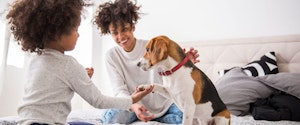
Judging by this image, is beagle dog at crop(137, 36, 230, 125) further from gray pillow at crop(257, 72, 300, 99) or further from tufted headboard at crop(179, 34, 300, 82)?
tufted headboard at crop(179, 34, 300, 82)

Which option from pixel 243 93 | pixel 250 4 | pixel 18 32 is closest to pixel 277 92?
pixel 243 93

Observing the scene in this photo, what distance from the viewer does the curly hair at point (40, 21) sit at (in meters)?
1.01

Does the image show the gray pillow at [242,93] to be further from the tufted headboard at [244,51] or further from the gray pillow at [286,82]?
the tufted headboard at [244,51]

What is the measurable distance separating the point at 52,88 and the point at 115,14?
2.63 feet

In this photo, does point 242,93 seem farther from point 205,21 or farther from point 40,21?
point 40,21

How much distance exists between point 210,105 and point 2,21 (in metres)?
1.83

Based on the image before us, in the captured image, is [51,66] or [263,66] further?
[263,66]

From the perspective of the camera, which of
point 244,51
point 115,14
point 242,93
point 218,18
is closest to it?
point 115,14

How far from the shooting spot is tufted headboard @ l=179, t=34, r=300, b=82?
2014 mm

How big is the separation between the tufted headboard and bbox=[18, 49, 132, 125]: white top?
1.46 metres

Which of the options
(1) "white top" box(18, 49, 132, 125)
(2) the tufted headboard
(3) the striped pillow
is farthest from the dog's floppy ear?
(2) the tufted headboard

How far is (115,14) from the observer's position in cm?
165

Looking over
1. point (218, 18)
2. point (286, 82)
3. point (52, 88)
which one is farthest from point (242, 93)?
point (52, 88)

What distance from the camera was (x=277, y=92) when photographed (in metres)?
1.73
